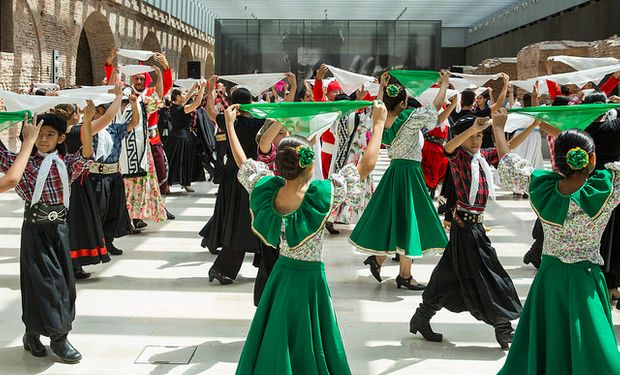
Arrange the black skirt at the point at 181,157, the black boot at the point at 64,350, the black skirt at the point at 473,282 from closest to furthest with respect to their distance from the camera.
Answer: the black boot at the point at 64,350
the black skirt at the point at 473,282
the black skirt at the point at 181,157

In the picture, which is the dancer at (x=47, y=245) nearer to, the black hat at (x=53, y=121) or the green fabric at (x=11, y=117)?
the black hat at (x=53, y=121)

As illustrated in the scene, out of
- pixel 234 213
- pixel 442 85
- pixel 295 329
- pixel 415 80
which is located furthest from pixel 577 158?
pixel 234 213

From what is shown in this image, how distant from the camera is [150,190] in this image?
351 inches

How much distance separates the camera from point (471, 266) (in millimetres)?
4871

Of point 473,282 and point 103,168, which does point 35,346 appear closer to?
point 473,282

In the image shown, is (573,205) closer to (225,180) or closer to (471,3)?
(225,180)

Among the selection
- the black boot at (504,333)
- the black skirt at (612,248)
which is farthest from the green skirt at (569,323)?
the black skirt at (612,248)

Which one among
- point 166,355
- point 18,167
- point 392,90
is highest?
point 392,90

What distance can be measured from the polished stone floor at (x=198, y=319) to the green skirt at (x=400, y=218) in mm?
416

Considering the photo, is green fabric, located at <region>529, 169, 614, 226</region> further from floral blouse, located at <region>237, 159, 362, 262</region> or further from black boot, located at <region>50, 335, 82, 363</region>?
black boot, located at <region>50, 335, 82, 363</region>

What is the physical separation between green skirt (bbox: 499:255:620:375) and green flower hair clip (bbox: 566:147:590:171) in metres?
0.43

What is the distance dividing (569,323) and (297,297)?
3.90ft

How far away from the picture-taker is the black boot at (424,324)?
5.14 m

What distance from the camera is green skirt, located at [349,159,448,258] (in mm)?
6121
